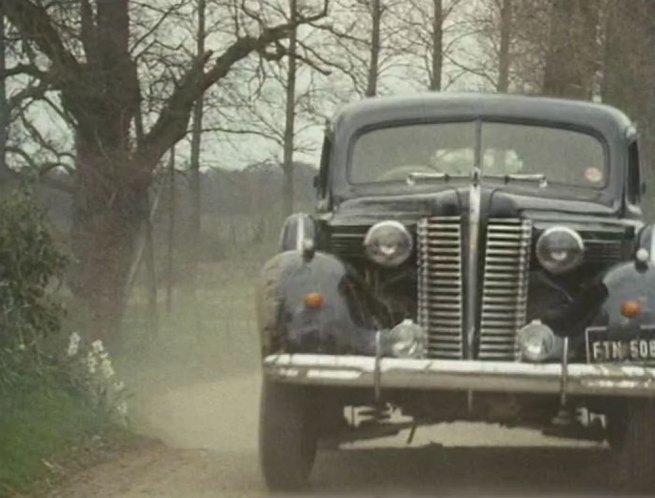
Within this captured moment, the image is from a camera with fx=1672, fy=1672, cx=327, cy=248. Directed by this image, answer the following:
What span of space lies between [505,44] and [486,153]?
21.4 meters

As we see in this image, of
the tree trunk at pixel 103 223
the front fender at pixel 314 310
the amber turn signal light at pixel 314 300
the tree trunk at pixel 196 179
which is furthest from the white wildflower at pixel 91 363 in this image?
the tree trunk at pixel 196 179

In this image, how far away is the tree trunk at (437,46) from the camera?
31688mm

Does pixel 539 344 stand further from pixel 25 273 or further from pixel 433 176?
pixel 25 273

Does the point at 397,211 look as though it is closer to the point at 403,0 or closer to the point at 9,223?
the point at 9,223

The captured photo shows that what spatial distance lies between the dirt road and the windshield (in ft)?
6.11

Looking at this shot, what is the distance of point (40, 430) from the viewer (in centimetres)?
1111

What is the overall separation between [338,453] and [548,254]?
3014 mm

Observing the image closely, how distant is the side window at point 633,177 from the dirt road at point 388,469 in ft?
5.67

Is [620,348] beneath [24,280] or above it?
beneath

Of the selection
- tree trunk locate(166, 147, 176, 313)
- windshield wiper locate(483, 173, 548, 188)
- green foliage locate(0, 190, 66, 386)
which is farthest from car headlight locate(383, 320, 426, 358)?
tree trunk locate(166, 147, 176, 313)

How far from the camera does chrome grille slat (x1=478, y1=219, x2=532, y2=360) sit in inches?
361

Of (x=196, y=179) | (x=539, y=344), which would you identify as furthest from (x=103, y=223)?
(x=539, y=344)

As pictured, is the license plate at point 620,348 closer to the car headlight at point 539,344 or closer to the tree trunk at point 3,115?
the car headlight at point 539,344

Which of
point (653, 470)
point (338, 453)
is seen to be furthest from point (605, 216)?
point (338, 453)
